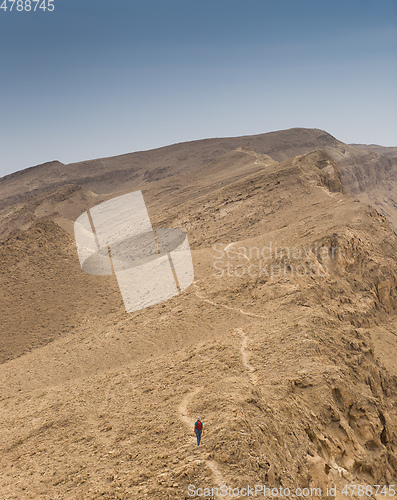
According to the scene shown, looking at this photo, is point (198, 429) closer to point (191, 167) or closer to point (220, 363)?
point (220, 363)

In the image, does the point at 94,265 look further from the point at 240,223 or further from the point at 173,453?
the point at 173,453

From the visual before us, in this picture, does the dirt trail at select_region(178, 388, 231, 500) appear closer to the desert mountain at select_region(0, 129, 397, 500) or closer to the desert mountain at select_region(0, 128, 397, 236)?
the desert mountain at select_region(0, 129, 397, 500)

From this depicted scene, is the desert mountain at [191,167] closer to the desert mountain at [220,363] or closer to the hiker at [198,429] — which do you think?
the desert mountain at [220,363]

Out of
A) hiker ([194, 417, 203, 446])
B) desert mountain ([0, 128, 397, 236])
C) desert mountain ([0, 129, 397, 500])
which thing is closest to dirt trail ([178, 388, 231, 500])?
desert mountain ([0, 129, 397, 500])

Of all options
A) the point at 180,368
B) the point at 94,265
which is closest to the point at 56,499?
the point at 180,368

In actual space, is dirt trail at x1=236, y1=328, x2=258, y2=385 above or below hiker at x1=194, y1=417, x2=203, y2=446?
below

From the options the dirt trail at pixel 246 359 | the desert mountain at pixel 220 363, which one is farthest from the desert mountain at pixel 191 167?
the dirt trail at pixel 246 359

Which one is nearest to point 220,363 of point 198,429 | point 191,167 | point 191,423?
point 191,423
